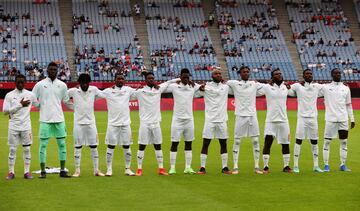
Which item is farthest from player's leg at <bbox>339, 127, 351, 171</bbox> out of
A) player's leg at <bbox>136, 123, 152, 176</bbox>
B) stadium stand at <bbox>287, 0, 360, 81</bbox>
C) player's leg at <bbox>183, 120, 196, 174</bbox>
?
stadium stand at <bbox>287, 0, 360, 81</bbox>

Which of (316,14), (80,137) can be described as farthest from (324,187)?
(316,14)

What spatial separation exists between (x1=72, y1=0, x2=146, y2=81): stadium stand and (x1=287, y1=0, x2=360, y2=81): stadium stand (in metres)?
15.0

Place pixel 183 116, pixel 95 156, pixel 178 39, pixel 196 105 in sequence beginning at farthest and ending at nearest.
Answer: pixel 178 39
pixel 196 105
pixel 183 116
pixel 95 156

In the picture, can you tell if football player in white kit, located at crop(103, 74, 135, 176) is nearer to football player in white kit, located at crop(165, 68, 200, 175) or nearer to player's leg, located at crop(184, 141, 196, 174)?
football player in white kit, located at crop(165, 68, 200, 175)

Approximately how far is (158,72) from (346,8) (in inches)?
852

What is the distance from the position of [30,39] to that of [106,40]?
6.44 m

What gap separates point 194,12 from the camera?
6525cm

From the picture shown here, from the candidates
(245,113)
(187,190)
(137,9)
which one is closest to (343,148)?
(245,113)

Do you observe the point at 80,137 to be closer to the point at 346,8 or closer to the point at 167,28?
the point at 167,28

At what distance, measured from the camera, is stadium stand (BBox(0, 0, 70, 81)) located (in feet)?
179

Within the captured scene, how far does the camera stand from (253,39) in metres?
63.5

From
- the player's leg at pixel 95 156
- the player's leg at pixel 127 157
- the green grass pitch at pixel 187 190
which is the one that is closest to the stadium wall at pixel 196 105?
the green grass pitch at pixel 187 190

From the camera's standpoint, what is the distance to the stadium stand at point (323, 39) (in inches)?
2383

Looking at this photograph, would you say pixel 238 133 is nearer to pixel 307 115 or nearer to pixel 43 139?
pixel 307 115
